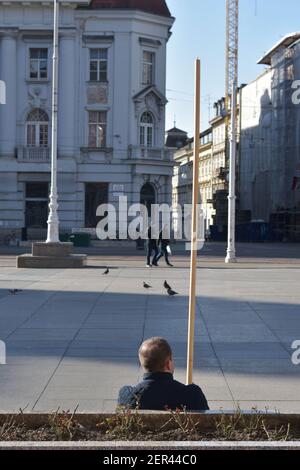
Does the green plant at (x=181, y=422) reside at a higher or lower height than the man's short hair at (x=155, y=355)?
lower

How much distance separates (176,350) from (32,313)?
189 inches

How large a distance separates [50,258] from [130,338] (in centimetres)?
1801

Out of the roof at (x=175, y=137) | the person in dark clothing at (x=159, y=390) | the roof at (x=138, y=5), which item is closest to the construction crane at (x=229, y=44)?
the roof at (x=175, y=137)

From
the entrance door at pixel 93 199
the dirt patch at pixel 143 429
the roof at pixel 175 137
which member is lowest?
the dirt patch at pixel 143 429

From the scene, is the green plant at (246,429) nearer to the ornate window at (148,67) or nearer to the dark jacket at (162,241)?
→ the dark jacket at (162,241)

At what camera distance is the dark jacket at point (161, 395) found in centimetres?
623

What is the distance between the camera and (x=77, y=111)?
56.8 meters

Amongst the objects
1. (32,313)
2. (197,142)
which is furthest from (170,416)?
(32,313)

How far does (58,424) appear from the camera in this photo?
5.74 meters

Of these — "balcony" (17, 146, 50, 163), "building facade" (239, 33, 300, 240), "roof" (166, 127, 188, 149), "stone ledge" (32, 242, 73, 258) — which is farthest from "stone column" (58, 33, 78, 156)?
"roof" (166, 127, 188, 149)

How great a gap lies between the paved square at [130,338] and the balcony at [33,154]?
110ft

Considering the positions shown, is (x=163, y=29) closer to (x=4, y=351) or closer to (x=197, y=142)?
(x=4, y=351)

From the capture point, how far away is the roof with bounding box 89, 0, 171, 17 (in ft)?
186

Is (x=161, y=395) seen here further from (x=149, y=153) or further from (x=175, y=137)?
(x=175, y=137)
